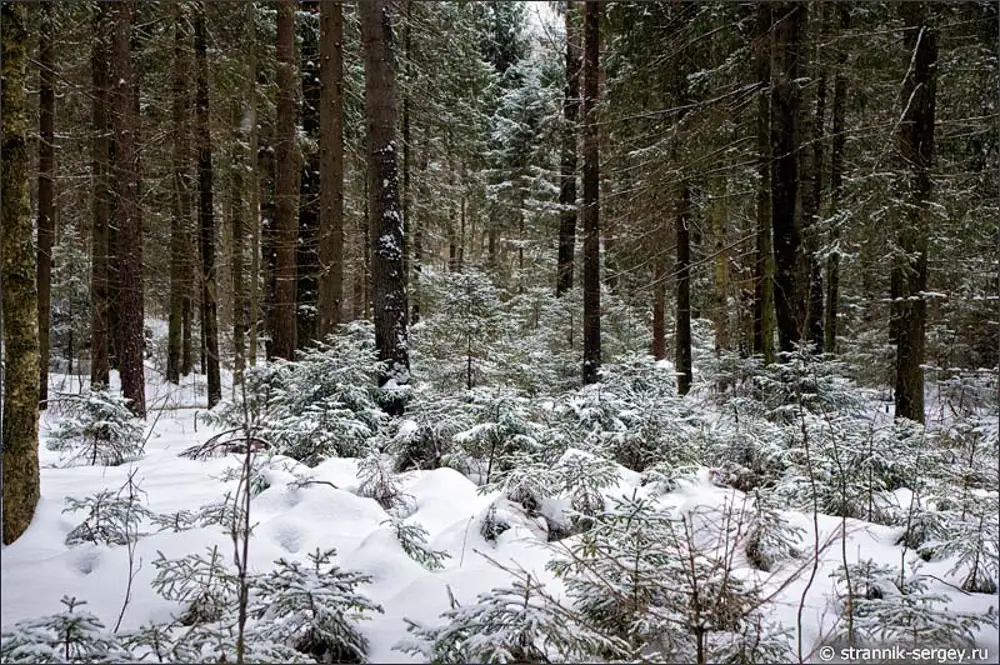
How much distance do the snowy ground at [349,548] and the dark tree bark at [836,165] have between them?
173 inches

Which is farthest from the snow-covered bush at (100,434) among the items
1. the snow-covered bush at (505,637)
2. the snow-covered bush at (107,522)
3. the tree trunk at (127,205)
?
the snow-covered bush at (505,637)

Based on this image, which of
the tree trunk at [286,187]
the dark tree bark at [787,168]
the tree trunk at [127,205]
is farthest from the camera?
the tree trunk at [286,187]

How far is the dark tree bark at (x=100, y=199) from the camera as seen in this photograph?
331 inches

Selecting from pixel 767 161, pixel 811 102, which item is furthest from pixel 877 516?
pixel 811 102

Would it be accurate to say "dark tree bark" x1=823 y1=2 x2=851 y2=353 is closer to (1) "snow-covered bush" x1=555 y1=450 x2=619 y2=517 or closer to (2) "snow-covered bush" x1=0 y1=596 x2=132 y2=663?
(1) "snow-covered bush" x1=555 y1=450 x2=619 y2=517

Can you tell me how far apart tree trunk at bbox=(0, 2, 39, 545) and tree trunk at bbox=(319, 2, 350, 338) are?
230 inches

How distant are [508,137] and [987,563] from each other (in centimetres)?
2042

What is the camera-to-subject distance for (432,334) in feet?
Result: 28.5

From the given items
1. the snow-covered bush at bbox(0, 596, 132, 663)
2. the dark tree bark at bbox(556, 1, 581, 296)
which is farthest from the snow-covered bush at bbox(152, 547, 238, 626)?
the dark tree bark at bbox(556, 1, 581, 296)

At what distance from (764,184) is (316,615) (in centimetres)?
819

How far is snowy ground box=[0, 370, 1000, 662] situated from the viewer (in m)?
2.59

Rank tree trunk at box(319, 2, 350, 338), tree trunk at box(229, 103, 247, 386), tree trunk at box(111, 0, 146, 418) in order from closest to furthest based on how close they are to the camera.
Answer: tree trunk at box(111, 0, 146, 418)
tree trunk at box(319, 2, 350, 338)
tree trunk at box(229, 103, 247, 386)

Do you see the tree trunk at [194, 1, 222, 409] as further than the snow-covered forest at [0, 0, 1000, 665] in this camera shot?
Yes

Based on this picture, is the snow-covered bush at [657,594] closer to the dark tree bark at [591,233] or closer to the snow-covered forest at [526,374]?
the snow-covered forest at [526,374]
